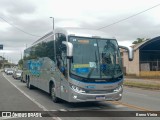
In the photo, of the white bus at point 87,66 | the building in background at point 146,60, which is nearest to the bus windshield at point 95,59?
the white bus at point 87,66

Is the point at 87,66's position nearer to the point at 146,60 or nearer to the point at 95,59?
the point at 95,59

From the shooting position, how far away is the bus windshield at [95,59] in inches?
507

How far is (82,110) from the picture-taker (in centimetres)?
1295

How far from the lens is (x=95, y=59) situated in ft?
42.9

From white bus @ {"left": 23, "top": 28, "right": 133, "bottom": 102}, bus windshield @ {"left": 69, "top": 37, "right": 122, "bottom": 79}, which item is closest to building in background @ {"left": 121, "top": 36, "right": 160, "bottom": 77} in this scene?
white bus @ {"left": 23, "top": 28, "right": 133, "bottom": 102}

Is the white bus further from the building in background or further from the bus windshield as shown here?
the building in background

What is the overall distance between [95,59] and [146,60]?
42120 millimetres

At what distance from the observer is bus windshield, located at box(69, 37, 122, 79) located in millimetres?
12875

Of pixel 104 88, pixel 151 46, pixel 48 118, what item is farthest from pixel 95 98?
pixel 151 46

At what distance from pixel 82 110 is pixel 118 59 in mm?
2496

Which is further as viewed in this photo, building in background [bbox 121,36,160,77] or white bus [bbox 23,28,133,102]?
building in background [bbox 121,36,160,77]

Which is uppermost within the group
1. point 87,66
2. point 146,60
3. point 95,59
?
point 146,60

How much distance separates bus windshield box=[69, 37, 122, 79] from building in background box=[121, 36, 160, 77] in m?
36.5

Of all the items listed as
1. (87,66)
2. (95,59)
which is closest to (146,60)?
(95,59)
